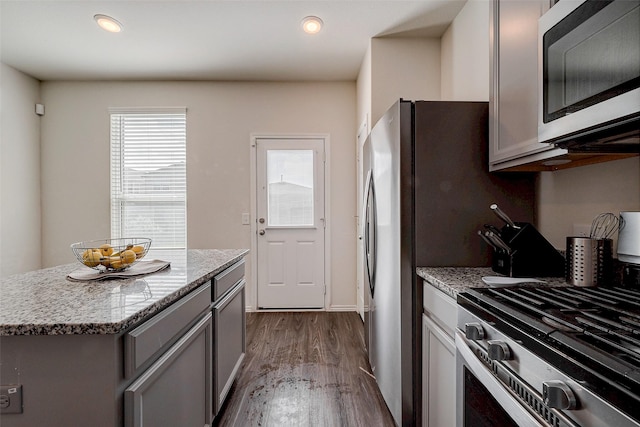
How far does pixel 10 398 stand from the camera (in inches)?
32.7

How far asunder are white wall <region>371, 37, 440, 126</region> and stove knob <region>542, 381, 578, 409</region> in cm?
248

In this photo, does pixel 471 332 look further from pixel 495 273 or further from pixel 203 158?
pixel 203 158

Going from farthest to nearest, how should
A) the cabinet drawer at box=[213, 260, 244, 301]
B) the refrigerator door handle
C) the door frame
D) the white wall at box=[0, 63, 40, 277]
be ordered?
the door frame < the white wall at box=[0, 63, 40, 277] < the refrigerator door handle < the cabinet drawer at box=[213, 260, 244, 301]

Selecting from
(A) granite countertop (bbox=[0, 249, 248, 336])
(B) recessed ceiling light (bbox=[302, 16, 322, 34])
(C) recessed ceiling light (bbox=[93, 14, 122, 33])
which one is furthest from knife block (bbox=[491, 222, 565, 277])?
(C) recessed ceiling light (bbox=[93, 14, 122, 33])

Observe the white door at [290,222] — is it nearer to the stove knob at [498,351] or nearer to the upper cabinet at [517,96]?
the upper cabinet at [517,96]

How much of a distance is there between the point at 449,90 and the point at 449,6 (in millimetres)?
604

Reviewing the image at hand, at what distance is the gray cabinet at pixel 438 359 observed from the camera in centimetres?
126

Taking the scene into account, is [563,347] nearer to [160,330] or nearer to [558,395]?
[558,395]

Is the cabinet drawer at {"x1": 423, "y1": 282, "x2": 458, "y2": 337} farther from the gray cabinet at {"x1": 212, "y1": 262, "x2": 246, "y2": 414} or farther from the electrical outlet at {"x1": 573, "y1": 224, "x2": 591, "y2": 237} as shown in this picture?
the gray cabinet at {"x1": 212, "y1": 262, "x2": 246, "y2": 414}

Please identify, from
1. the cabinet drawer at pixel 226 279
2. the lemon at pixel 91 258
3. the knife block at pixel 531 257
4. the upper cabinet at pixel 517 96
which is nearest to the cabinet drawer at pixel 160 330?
the cabinet drawer at pixel 226 279

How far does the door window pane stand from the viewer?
3812 millimetres

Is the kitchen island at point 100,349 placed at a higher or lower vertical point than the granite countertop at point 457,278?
lower

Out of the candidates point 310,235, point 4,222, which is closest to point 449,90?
point 310,235

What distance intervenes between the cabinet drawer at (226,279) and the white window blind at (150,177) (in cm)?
200
